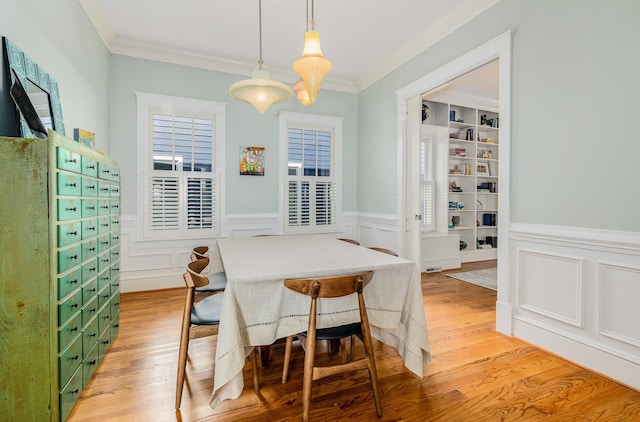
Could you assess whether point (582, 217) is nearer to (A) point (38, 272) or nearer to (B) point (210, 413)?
(B) point (210, 413)

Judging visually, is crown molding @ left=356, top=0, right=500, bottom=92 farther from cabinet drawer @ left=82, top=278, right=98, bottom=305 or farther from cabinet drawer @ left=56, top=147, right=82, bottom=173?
cabinet drawer @ left=82, top=278, right=98, bottom=305

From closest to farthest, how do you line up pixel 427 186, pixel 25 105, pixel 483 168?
pixel 25 105 → pixel 427 186 → pixel 483 168

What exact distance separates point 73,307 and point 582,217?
11.0ft

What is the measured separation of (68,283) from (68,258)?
13cm

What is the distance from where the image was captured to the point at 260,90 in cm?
216

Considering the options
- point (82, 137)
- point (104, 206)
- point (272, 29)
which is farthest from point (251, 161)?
point (104, 206)

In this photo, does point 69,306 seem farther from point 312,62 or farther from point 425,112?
point 425,112

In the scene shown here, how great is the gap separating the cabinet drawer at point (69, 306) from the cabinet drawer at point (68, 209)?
429 mm

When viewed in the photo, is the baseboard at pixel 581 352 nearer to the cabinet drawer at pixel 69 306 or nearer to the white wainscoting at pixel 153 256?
the cabinet drawer at pixel 69 306

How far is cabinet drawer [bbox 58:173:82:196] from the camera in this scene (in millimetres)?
1548

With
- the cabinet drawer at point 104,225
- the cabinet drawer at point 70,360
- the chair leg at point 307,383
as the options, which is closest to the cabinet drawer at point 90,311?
the cabinet drawer at point 70,360

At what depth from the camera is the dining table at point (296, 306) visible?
5.02ft

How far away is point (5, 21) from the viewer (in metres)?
1.75

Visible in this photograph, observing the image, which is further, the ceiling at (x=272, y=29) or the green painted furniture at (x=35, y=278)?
the ceiling at (x=272, y=29)
